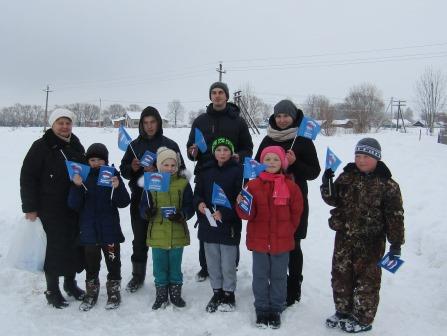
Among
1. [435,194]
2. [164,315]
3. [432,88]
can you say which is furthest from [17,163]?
[432,88]

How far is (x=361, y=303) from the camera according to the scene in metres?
3.96

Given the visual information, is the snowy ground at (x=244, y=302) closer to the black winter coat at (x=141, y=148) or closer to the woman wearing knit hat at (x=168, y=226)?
the woman wearing knit hat at (x=168, y=226)

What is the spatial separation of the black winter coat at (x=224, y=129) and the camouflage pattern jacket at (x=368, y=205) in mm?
1309

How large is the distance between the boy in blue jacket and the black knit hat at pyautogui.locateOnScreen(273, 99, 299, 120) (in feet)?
6.15

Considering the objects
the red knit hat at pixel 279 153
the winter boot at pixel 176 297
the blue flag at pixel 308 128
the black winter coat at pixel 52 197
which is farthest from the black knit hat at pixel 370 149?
the black winter coat at pixel 52 197

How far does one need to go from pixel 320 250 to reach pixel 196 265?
2240 mm

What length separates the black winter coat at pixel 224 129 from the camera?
16.2 feet

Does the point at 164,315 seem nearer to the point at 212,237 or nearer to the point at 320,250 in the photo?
the point at 212,237

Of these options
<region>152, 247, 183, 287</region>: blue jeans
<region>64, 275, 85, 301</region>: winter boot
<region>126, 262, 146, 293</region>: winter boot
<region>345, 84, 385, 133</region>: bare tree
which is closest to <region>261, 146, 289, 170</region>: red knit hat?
<region>152, 247, 183, 287</region>: blue jeans

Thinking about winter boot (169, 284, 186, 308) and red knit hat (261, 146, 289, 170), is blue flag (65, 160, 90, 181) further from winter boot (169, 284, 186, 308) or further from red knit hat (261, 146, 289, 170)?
red knit hat (261, 146, 289, 170)

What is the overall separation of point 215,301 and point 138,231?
130cm

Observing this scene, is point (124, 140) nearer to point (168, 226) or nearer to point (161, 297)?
point (168, 226)

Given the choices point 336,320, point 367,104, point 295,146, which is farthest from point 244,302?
point 367,104

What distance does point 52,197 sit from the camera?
452 centimetres
